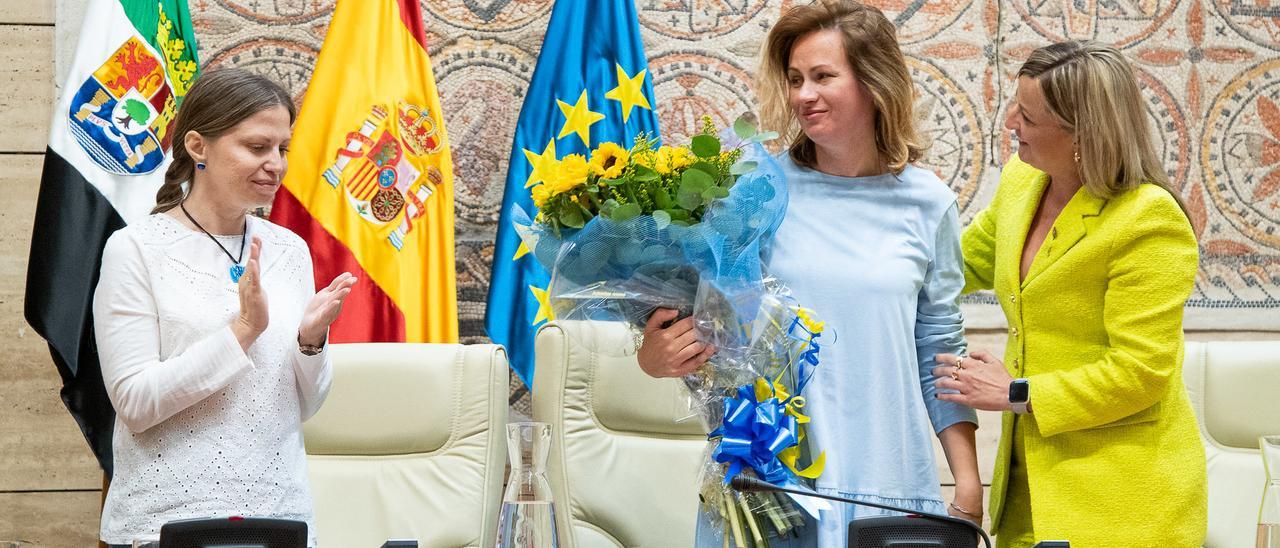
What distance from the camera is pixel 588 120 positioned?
9.41ft

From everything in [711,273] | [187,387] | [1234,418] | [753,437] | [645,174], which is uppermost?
Answer: [645,174]

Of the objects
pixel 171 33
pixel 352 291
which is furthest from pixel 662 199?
pixel 171 33

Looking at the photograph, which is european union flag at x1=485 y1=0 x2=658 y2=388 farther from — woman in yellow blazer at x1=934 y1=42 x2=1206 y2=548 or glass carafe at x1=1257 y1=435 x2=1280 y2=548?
glass carafe at x1=1257 y1=435 x2=1280 y2=548

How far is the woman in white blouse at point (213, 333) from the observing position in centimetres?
157

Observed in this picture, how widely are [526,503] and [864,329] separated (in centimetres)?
65

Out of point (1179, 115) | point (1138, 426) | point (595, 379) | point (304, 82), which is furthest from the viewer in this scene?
point (1179, 115)

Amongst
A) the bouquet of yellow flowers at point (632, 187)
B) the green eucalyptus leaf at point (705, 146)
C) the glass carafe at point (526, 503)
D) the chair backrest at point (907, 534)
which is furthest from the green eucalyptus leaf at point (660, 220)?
the chair backrest at point (907, 534)

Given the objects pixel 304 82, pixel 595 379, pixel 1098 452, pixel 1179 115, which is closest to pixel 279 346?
pixel 595 379

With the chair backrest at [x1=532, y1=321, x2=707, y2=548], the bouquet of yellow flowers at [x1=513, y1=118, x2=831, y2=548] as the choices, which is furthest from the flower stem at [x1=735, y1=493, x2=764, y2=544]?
the chair backrest at [x1=532, y1=321, x2=707, y2=548]

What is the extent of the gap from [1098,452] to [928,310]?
0.33m

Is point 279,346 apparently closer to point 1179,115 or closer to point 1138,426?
point 1138,426

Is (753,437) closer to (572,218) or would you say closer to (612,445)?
(572,218)

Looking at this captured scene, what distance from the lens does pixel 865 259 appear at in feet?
5.42

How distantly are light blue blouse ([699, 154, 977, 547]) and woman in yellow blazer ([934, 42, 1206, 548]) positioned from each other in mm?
114
